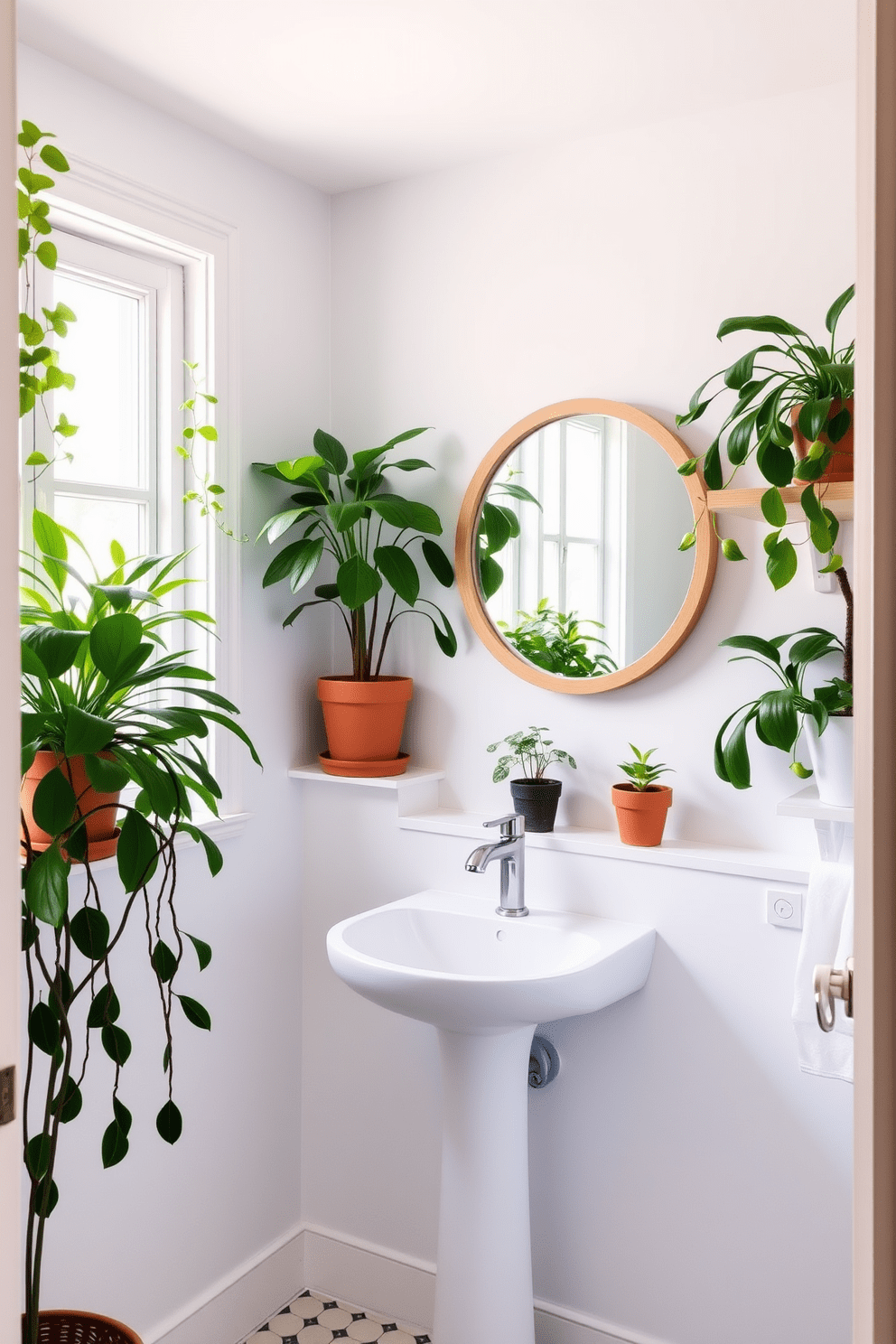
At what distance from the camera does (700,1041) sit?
6.86 feet

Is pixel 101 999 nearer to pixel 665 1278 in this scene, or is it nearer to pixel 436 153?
pixel 665 1278

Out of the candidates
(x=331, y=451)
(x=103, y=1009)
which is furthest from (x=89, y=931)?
(x=331, y=451)

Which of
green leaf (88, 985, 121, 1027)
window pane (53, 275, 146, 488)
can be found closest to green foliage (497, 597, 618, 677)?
window pane (53, 275, 146, 488)

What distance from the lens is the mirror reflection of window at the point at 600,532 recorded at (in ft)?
7.12

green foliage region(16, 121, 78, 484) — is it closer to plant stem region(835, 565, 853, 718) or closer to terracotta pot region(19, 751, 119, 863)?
terracotta pot region(19, 751, 119, 863)

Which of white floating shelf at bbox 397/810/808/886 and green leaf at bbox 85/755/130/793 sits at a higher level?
green leaf at bbox 85/755/130/793

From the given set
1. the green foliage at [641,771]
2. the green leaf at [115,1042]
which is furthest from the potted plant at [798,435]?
the green leaf at [115,1042]

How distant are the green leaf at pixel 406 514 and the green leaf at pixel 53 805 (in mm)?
1012

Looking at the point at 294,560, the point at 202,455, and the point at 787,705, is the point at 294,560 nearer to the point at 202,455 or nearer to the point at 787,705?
the point at 202,455

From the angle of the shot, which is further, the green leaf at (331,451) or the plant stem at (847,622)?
the green leaf at (331,451)

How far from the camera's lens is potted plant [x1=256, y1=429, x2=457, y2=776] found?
228cm

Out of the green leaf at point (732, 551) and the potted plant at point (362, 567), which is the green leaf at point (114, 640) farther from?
the green leaf at point (732, 551)

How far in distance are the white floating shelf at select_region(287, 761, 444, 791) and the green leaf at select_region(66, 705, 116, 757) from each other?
1005mm

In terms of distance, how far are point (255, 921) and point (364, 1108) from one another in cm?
51
